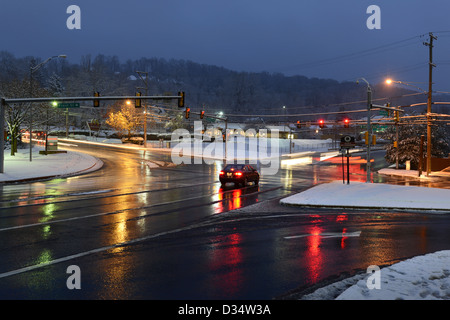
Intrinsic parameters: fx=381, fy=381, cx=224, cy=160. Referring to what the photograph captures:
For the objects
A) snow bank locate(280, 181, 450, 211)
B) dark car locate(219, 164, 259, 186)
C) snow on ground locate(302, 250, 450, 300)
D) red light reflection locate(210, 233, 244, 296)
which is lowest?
snow bank locate(280, 181, 450, 211)

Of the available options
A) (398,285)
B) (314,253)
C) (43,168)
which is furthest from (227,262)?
(43,168)

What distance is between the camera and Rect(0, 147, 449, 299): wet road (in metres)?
6.70

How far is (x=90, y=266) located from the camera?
Answer: 7.75 metres

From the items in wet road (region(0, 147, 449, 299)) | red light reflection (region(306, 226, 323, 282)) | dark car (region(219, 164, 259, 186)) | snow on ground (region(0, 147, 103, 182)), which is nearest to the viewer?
wet road (region(0, 147, 449, 299))

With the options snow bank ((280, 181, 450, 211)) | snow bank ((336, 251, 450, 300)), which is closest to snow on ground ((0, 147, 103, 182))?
snow bank ((280, 181, 450, 211))

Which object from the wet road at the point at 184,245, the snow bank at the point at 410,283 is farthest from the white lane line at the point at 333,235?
the snow bank at the point at 410,283

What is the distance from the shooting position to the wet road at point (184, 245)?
22.0 feet

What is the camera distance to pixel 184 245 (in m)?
9.62

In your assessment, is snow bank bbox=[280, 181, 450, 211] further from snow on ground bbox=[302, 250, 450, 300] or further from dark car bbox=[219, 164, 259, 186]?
snow on ground bbox=[302, 250, 450, 300]

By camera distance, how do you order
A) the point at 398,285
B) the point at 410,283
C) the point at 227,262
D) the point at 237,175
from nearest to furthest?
1. the point at 398,285
2. the point at 410,283
3. the point at 227,262
4. the point at 237,175

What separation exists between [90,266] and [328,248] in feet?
18.5

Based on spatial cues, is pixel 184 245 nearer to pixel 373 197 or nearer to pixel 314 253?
pixel 314 253
